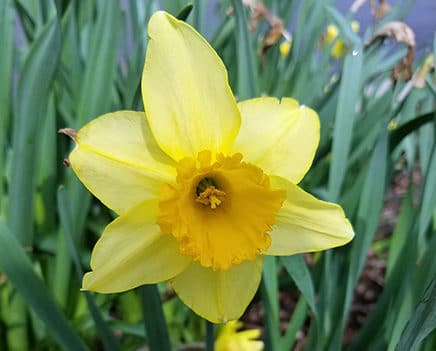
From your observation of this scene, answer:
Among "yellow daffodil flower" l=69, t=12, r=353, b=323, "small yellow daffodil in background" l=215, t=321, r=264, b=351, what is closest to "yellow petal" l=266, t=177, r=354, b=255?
"yellow daffodil flower" l=69, t=12, r=353, b=323

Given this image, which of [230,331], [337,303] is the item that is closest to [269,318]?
[337,303]

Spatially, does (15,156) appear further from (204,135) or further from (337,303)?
(337,303)

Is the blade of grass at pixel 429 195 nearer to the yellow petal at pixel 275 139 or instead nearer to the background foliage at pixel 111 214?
the background foliage at pixel 111 214

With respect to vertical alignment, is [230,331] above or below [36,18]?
below

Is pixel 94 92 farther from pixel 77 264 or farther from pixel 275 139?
pixel 275 139

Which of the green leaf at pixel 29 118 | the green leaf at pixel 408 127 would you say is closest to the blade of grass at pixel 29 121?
the green leaf at pixel 29 118

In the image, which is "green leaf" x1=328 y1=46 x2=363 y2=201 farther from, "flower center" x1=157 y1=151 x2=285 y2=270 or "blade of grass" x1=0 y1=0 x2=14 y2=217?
"blade of grass" x1=0 y1=0 x2=14 y2=217
